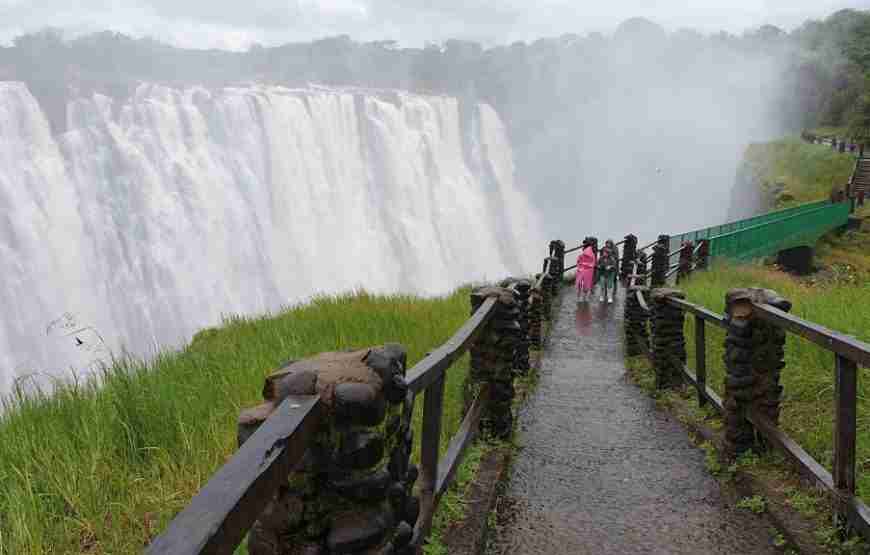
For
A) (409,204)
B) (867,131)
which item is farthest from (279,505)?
(867,131)

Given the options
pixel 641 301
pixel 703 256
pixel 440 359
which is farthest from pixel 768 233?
pixel 440 359

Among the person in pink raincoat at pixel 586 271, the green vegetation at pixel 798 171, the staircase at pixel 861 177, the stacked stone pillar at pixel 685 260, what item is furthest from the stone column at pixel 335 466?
the staircase at pixel 861 177

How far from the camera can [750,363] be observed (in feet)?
15.2

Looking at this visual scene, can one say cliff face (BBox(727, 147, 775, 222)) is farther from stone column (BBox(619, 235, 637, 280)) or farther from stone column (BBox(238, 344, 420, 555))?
stone column (BBox(238, 344, 420, 555))

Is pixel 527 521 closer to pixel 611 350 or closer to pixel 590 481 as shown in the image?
pixel 590 481

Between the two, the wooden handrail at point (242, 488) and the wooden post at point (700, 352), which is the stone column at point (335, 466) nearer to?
the wooden handrail at point (242, 488)

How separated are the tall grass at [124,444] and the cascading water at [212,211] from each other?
14.7 m

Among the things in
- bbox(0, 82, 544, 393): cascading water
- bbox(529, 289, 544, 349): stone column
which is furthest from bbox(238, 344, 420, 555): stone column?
bbox(0, 82, 544, 393): cascading water

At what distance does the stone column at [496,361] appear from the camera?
5.13m

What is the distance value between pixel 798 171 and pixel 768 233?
49.4ft

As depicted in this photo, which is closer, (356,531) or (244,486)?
(244,486)

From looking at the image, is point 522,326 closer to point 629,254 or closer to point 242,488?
point 242,488

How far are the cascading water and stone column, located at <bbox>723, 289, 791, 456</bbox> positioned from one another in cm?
1636

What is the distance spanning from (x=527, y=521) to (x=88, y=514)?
2279 mm
